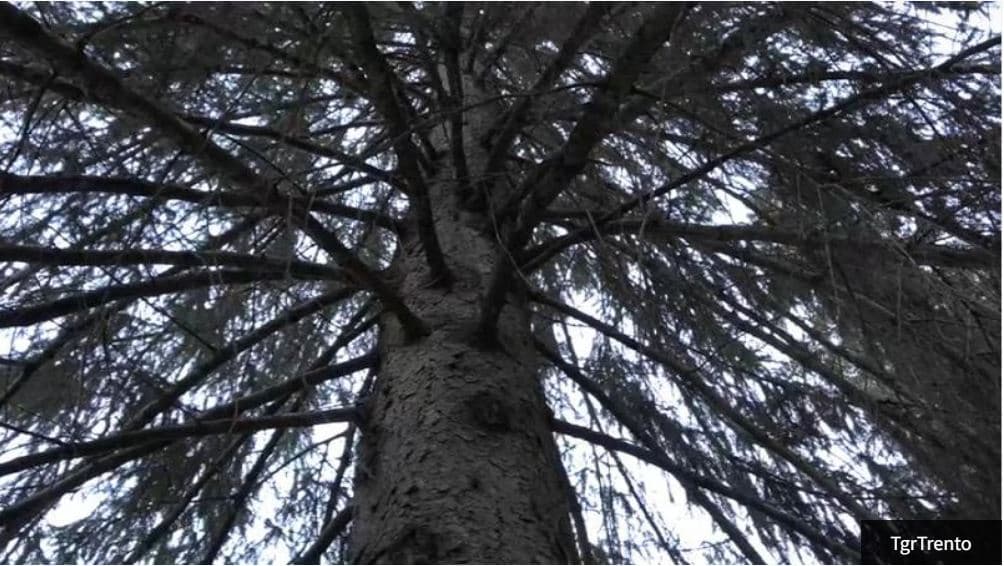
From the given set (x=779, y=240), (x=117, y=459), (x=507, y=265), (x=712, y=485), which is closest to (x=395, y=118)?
(x=507, y=265)

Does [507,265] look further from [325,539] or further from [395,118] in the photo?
[325,539]

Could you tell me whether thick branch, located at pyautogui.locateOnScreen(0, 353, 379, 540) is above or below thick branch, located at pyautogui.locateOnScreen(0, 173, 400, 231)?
below

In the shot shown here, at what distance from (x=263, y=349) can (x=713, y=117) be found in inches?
92.4

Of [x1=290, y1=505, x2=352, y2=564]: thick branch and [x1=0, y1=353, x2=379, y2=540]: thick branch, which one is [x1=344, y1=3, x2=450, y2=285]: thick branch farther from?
[x1=290, y1=505, x2=352, y2=564]: thick branch

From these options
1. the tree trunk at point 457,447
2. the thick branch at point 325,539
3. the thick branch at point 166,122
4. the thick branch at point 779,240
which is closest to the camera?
the thick branch at point 166,122

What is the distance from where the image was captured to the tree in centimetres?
240

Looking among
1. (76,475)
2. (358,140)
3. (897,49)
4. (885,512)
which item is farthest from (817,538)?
(358,140)

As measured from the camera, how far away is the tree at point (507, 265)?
2.40 metres

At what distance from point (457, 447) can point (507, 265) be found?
52cm

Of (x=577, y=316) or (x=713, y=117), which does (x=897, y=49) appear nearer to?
(x=713, y=117)

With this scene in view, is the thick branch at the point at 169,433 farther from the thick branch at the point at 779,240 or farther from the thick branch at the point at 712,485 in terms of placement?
the thick branch at the point at 779,240

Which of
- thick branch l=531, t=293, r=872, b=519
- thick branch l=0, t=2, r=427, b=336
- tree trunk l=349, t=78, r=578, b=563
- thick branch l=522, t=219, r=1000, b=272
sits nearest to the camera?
thick branch l=0, t=2, r=427, b=336

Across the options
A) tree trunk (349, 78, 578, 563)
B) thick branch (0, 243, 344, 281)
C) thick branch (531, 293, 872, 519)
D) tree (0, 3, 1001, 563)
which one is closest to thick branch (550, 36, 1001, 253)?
tree (0, 3, 1001, 563)

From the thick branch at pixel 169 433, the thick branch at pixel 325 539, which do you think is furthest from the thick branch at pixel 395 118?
the thick branch at pixel 325 539
